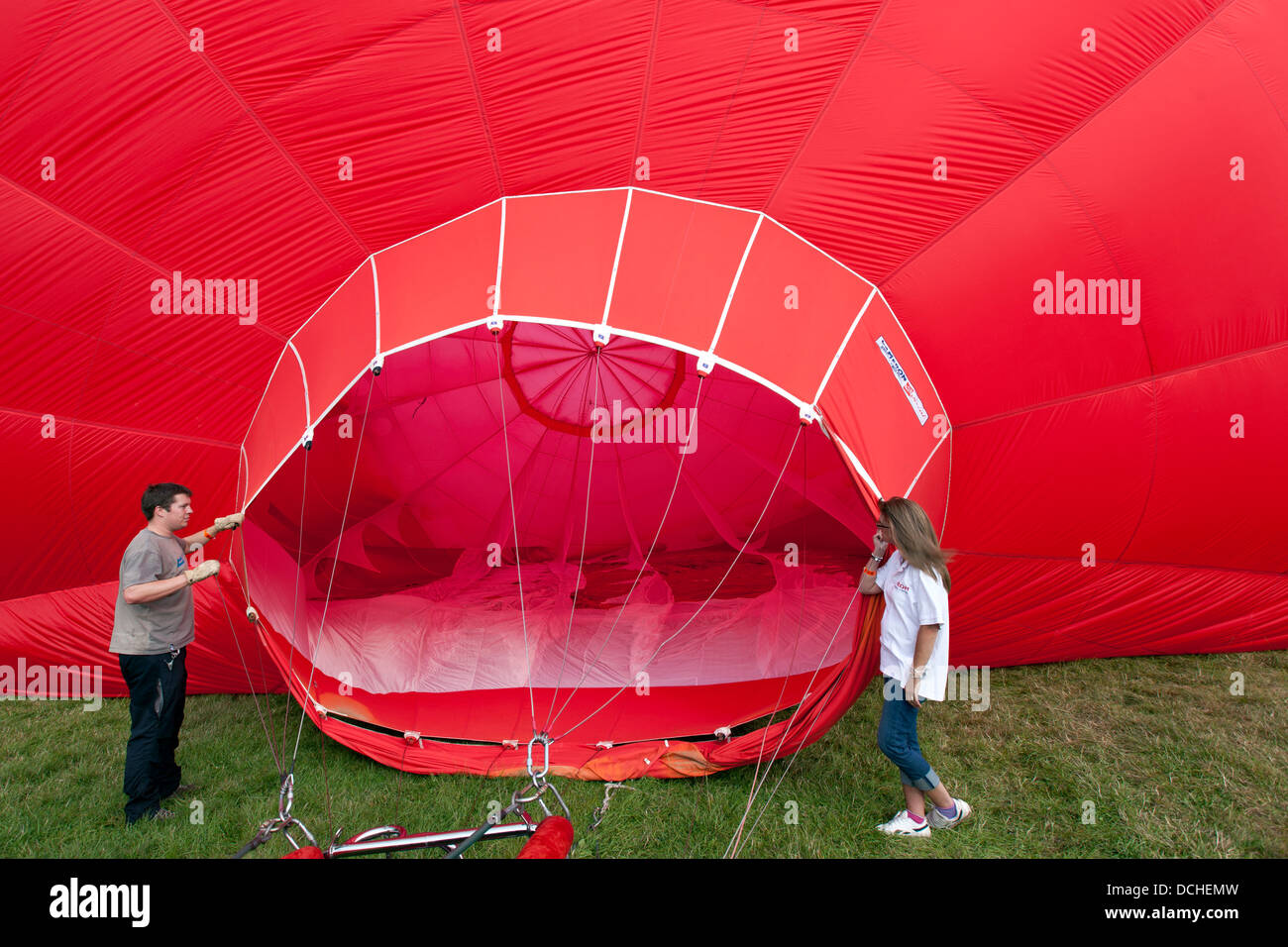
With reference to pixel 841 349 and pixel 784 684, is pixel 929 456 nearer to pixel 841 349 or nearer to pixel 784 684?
pixel 841 349

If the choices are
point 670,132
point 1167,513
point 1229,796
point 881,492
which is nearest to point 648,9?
point 670,132

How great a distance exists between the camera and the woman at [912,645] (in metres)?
3.05

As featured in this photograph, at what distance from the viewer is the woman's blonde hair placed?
3041 mm

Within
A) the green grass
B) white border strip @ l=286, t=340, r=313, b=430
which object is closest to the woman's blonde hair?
the green grass

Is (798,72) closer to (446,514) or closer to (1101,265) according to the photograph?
(1101,265)

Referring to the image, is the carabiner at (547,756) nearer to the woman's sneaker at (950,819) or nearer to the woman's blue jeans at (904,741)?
the woman's blue jeans at (904,741)

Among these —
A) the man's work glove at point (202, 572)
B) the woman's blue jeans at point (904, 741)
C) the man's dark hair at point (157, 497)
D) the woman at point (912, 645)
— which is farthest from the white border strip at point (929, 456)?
the man's dark hair at point (157, 497)

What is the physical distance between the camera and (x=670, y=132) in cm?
356

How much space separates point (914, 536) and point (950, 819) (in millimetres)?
1098

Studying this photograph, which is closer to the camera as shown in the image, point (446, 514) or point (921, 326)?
point (921, 326)

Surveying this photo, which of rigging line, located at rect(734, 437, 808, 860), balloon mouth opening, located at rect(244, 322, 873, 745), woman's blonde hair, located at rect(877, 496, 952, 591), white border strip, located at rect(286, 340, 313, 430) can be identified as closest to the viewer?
woman's blonde hair, located at rect(877, 496, 952, 591)

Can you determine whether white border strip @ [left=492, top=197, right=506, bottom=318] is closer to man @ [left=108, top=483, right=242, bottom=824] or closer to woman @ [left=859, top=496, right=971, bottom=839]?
man @ [left=108, top=483, right=242, bottom=824]

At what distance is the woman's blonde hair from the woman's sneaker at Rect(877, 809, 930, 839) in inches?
36.6

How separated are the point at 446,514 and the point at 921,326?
375 cm
